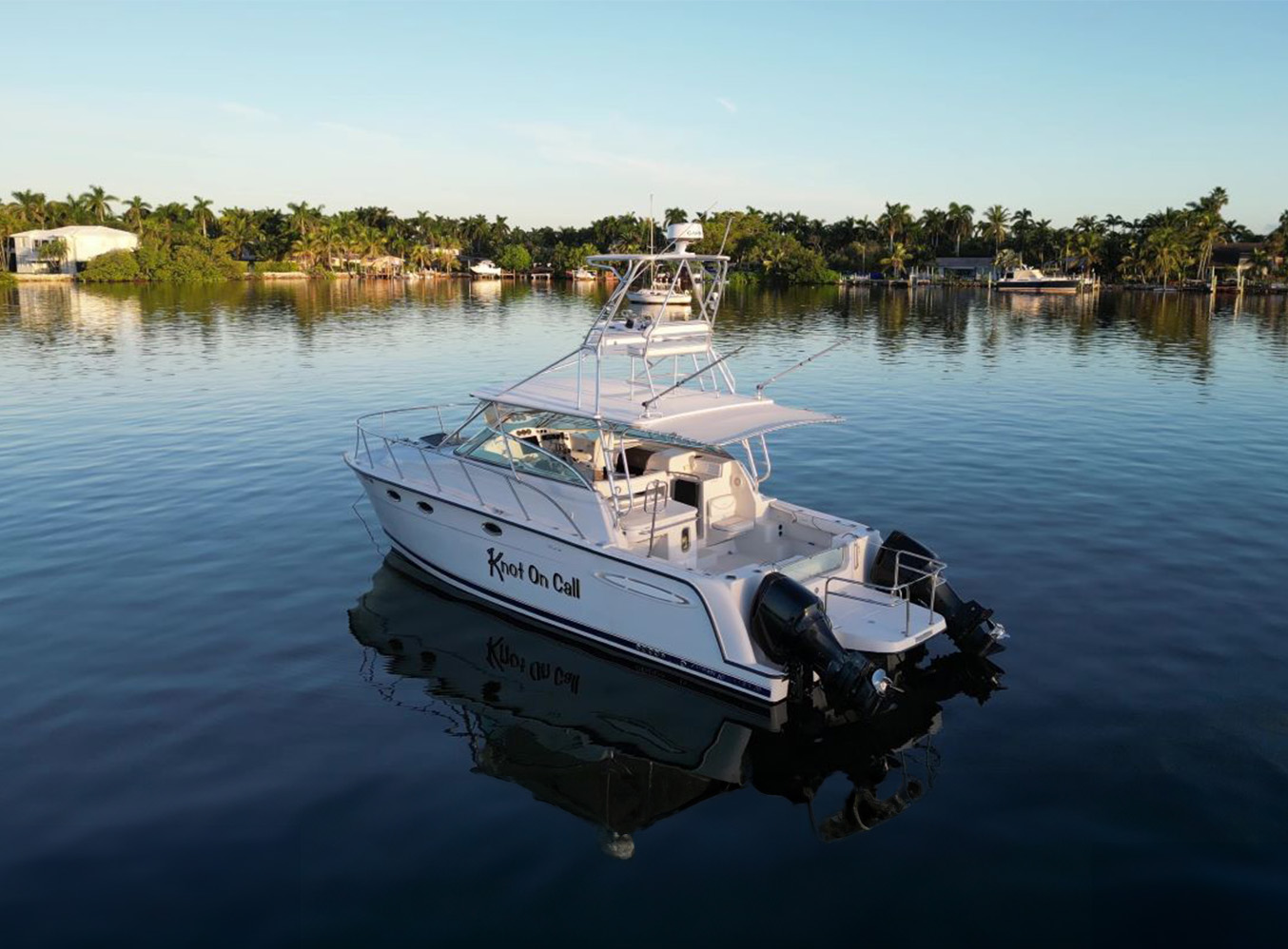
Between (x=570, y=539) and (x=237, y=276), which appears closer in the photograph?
(x=570, y=539)

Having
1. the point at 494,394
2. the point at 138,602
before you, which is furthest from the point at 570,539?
the point at 138,602

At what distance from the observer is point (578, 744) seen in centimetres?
1033

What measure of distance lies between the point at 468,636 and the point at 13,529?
10.2 meters

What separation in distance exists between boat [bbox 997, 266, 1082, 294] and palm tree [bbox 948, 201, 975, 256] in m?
18.1

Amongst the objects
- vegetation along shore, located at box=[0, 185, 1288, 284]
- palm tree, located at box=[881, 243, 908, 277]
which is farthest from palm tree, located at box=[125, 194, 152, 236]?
palm tree, located at box=[881, 243, 908, 277]

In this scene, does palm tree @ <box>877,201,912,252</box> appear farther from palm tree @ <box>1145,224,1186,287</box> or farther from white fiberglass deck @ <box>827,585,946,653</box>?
white fiberglass deck @ <box>827,585,946,653</box>

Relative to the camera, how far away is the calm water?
7578 mm

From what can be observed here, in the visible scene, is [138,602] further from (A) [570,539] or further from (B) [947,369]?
(B) [947,369]

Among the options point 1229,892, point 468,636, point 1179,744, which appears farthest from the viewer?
point 468,636

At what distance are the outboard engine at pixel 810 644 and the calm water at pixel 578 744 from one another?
2.55 ft

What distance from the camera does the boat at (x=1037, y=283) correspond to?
3994 inches

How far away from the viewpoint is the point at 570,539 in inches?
467

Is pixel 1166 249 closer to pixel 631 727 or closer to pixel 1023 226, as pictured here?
pixel 1023 226

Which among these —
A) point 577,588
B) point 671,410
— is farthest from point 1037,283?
point 577,588
